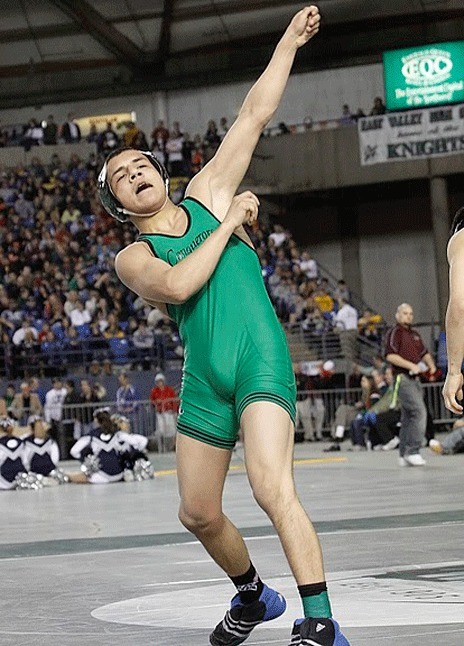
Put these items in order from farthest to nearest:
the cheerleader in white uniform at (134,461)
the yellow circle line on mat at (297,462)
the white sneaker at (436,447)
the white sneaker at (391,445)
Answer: the white sneaker at (391,445)
the yellow circle line on mat at (297,462)
the white sneaker at (436,447)
the cheerleader in white uniform at (134,461)

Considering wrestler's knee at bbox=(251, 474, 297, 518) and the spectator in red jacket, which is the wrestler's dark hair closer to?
wrestler's knee at bbox=(251, 474, 297, 518)

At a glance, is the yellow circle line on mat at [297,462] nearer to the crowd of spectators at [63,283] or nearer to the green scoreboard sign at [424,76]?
the crowd of spectators at [63,283]

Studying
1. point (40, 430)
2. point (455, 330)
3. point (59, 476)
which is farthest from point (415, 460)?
point (455, 330)

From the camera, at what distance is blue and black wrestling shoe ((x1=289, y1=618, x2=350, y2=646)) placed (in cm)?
461

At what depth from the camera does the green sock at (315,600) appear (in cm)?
468

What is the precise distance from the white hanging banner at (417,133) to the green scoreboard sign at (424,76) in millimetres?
545

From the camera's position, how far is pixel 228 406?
16.9 feet

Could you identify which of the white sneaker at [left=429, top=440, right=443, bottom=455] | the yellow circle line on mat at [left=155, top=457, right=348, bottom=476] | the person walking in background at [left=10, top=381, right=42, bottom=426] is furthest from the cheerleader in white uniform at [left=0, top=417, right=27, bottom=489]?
the person walking in background at [left=10, top=381, right=42, bottom=426]

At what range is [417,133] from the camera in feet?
108

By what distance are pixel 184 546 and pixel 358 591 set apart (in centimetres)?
306

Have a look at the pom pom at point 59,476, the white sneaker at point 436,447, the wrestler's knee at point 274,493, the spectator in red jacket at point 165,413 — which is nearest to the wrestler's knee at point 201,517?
the wrestler's knee at point 274,493

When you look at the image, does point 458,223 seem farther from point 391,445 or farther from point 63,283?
point 63,283

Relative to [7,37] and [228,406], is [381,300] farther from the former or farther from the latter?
[228,406]

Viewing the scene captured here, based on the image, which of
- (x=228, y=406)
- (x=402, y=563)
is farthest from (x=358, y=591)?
(x=228, y=406)
